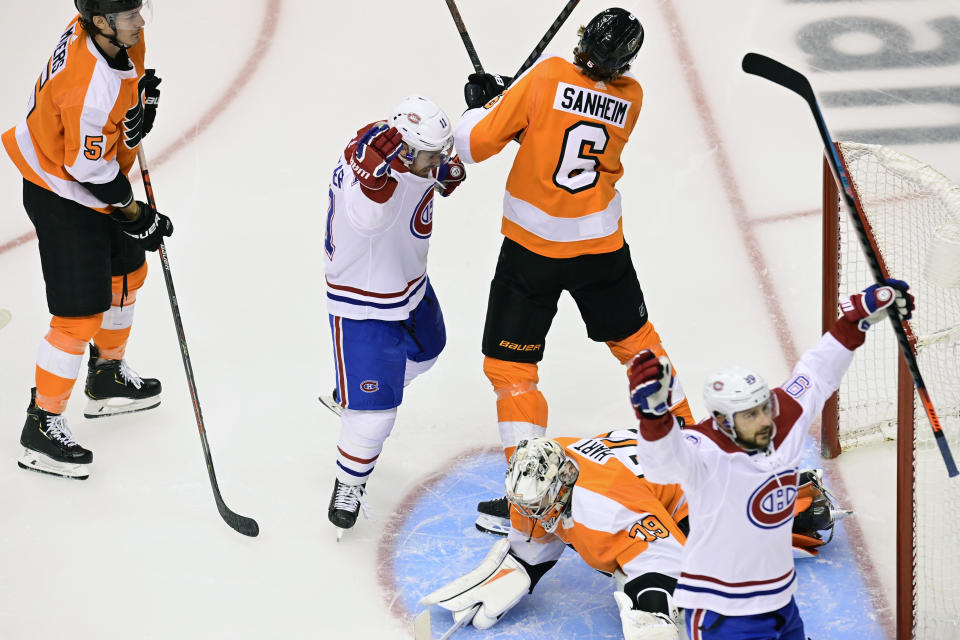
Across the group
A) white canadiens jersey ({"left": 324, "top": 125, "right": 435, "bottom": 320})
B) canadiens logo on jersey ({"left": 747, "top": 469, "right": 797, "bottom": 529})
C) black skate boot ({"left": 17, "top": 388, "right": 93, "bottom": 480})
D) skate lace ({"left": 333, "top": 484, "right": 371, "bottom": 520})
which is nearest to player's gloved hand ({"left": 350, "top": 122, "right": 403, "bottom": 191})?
white canadiens jersey ({"left": 324, "top": 125, "right": 435, "bottom": 320})

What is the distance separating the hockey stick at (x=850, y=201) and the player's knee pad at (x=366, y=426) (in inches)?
55.1

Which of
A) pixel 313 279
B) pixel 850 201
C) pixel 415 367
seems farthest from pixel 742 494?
pixel 313 279

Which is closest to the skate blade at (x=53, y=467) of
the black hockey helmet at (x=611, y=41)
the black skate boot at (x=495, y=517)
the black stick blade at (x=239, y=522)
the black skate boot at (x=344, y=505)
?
the black stick blade at (x=239, y=522)

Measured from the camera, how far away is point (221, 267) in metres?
5.09

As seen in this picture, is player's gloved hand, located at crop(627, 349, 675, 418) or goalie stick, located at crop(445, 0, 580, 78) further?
goalie stick, located at crop(445, 0, 580, 78)

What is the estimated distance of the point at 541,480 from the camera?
325 centimetres

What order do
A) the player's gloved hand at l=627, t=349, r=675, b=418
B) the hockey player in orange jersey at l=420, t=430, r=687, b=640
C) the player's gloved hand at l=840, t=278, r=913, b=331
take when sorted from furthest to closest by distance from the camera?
the hockey player in orange jersey at l=420, t=430, r=687, b=640, the player's gloved hand at l=840, t=278, r=913, b=331, the player's gloved hand at l=627, t=349, r=675, b=418

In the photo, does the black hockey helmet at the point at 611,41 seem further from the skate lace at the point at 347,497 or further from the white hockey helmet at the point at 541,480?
the skate lace at the point at 347,497

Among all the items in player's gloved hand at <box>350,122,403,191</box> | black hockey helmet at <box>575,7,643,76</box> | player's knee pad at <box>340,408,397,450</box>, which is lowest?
player's knee pad at <box>340,408,397,450</box>

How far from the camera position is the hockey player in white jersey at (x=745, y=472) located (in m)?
2.67

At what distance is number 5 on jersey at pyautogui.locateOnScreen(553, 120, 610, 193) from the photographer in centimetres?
354

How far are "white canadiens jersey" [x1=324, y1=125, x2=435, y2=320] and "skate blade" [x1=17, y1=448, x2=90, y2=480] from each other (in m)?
1.02

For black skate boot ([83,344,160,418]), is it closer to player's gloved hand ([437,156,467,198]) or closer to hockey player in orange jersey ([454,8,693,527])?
hockey player in orange jersey ([454,8,693,527])

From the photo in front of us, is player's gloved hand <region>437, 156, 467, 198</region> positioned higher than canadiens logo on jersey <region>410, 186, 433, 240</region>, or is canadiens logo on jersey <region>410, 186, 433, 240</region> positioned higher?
player's gloved hand <region>437, 156, 467, 198</region>
